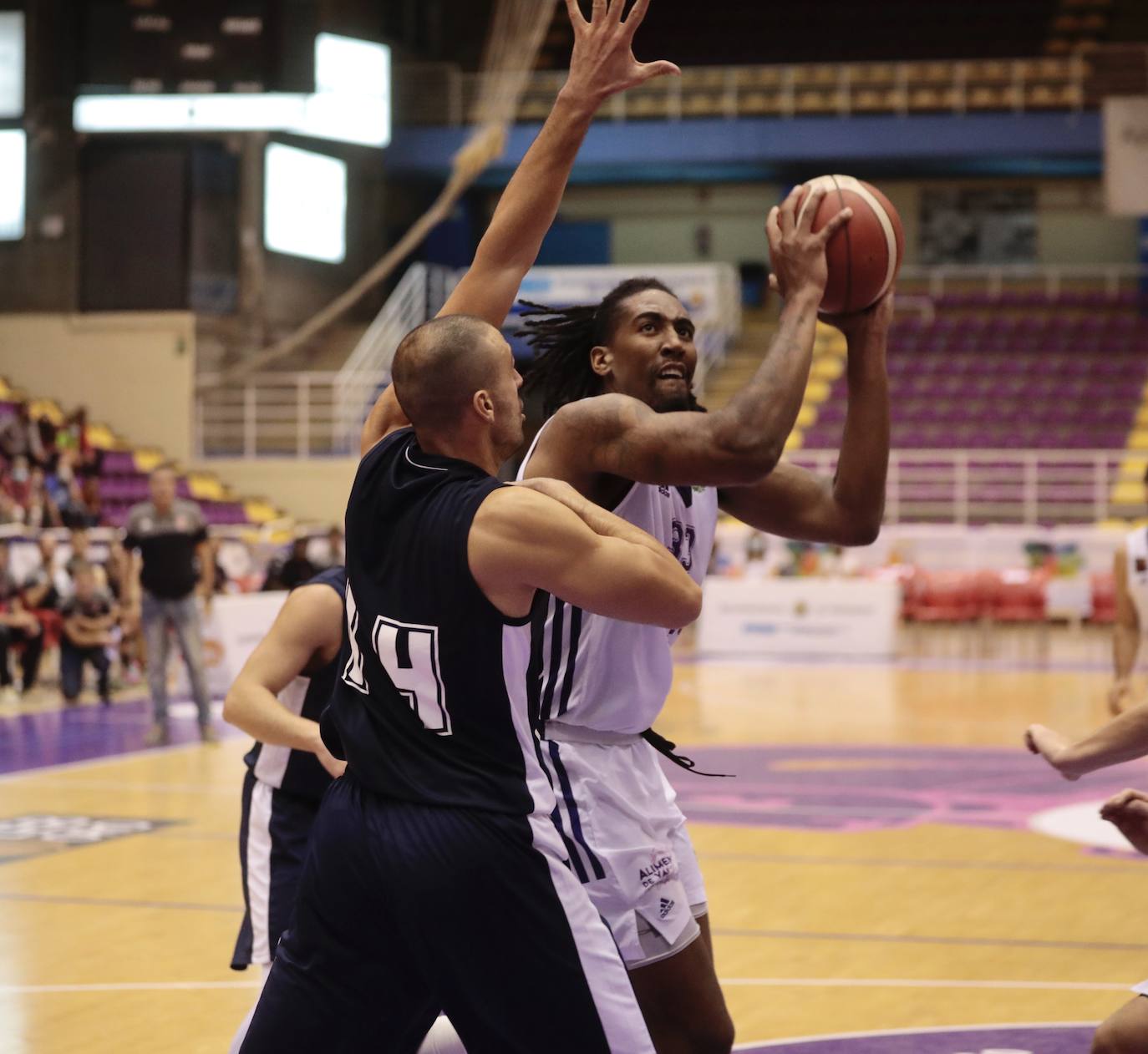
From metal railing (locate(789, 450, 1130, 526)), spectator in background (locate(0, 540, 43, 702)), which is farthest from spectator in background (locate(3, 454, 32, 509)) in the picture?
metal railing (locate(789, 450, 1130, 526))

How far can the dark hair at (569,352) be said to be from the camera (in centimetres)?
412

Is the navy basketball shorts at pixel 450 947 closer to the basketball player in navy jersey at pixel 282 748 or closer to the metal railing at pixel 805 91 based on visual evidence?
the basketball player in navy jersey at pixel 282 748

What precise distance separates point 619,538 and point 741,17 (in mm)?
31127

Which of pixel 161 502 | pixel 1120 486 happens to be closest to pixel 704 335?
pixel 1120 486

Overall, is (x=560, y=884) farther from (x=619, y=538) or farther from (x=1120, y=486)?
(x=1120, y=486)

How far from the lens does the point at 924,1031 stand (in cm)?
545

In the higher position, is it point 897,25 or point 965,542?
point 897,25

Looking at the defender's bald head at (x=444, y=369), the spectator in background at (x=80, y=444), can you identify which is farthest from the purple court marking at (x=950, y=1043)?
the spectator in background at (x=80, y=444)

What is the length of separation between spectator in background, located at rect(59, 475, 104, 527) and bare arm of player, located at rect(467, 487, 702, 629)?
15.6 meters

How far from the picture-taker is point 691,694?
50.9 feet

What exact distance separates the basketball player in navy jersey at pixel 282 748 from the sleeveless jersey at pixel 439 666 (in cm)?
140

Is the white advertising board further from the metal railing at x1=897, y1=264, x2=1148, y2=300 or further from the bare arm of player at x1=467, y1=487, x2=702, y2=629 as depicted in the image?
the bare arm of player at x1=467, y1=487, x2=702, y2=629

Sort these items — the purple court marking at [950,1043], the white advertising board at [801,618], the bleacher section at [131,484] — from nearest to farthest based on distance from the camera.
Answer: the purple court marking at [950,1043] → the white advertising board at [801,618] → the bleacher section at [131,484]

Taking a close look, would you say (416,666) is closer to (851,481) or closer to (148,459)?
(851,481)
